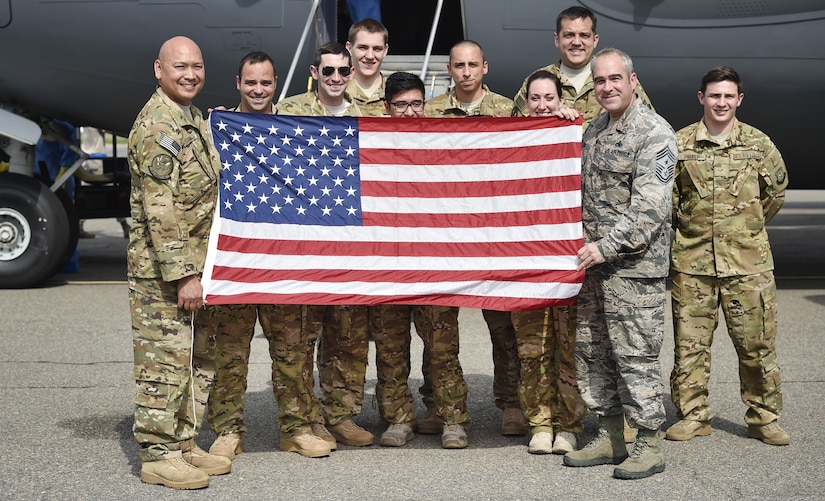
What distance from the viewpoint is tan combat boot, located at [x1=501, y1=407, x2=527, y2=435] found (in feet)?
18.3

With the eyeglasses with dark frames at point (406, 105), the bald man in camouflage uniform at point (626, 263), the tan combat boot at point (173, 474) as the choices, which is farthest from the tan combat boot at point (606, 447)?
the eyeglasses with dark frames at point (406, 105)

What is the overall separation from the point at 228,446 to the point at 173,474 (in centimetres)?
51

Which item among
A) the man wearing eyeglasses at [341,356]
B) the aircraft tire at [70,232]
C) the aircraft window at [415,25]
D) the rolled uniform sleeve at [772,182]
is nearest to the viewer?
the man wearing eyeglasses at [341,356]

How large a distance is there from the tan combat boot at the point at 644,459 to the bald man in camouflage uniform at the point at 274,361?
4.89 ft

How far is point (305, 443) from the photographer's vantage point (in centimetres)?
523

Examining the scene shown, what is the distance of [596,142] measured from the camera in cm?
505

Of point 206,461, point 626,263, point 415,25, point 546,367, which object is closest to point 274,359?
point 206,461

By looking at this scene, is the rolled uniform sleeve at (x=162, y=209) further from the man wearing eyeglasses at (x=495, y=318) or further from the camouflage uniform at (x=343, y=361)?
the man wearing eyeglasses at (x=495, y=318)

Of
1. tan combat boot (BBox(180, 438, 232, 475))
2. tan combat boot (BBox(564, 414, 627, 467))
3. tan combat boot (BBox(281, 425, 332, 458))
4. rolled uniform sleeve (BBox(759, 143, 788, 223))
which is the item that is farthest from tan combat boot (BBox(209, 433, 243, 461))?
rolled uniform sleeve (BBox(759, 143, 788, 223))

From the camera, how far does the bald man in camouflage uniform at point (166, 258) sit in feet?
15.1

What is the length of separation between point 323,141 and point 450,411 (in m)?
1.59

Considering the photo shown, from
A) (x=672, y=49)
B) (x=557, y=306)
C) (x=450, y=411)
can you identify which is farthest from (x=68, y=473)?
(x=672, y=49)

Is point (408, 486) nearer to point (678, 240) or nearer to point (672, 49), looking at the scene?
point (678, 240)

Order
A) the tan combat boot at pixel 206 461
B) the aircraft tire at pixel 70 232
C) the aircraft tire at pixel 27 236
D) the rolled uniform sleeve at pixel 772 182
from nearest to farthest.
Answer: the tan combat boot at pixel 206 461
the rolled uniform sleeve at pixel 772 182
the aircraft tire at pixel 27 236
the aircraft tire at pixel 70 232
